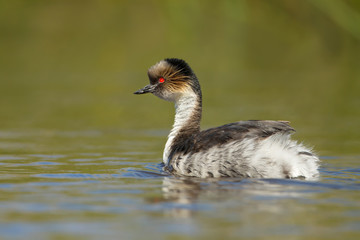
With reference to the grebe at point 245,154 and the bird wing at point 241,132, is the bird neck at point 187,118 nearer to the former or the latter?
the grebe at point 245,154

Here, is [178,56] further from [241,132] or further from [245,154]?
[245,154]

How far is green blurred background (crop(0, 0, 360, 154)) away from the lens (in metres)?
11.7

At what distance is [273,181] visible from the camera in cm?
777

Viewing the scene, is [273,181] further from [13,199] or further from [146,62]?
[146,62]

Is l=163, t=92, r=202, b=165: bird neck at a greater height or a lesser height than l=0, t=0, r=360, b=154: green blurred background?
lesser

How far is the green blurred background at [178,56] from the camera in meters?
11.7

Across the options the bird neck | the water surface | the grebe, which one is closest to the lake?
the water surface

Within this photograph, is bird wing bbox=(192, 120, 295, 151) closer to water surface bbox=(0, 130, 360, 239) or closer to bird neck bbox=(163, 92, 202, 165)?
water surface bbox=(0, 130, 360, 239)

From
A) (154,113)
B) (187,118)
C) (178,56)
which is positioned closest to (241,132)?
(187,118)

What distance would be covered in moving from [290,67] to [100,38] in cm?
757

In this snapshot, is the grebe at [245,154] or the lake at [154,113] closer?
the lake at [154,113]

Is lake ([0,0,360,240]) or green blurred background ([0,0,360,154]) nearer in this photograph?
lake ([0,0,360,240])

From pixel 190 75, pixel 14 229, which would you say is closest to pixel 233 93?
→ pixel 190 75

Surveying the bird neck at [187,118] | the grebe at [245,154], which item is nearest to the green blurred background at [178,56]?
the bird neck at [187,118]
